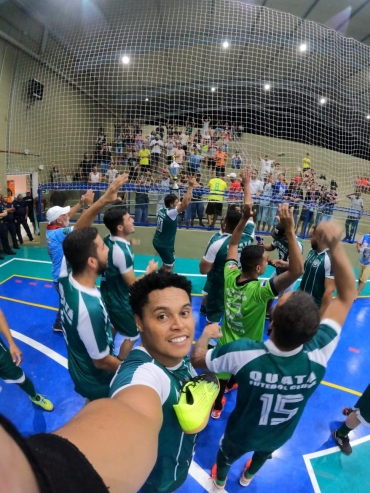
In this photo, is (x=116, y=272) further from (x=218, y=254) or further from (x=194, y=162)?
(x=194, y=162)

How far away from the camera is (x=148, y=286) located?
4.95 feet

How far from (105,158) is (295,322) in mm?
11237

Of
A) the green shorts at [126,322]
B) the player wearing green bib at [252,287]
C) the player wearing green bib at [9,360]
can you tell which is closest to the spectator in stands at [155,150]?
the green shorts at [126,322]

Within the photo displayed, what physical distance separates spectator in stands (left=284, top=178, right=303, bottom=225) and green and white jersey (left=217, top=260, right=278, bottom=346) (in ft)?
19.7

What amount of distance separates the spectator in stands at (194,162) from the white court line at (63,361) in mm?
7073

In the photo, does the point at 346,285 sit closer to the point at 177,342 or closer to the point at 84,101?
the point at 177,342

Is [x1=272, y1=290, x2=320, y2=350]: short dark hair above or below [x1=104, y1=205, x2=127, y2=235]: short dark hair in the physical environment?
below

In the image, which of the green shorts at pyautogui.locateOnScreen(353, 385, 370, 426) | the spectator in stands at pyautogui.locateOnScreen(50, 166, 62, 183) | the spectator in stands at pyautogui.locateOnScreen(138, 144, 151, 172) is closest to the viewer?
the green shorts at pyautogui.locateOnScreen(353, 385, 370, 426)

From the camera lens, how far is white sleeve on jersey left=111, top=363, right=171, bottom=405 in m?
1.17

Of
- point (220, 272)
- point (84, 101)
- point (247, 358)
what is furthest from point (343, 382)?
point (84, 101)

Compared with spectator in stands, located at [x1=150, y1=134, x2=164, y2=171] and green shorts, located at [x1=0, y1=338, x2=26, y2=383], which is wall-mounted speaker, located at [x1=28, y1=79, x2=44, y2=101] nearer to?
spectator in stands, located at [x1=150, y1=134, x2=164, y2=171]

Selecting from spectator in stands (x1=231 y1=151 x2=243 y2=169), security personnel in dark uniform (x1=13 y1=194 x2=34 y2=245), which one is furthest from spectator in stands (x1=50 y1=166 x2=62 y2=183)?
spectator in stands (x1=231 y1=151 x2=243 y2=169)

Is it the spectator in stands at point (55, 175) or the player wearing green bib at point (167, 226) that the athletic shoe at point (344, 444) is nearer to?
the player wearing green bib at point (167, 226)

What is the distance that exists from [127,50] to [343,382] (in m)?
11.0
